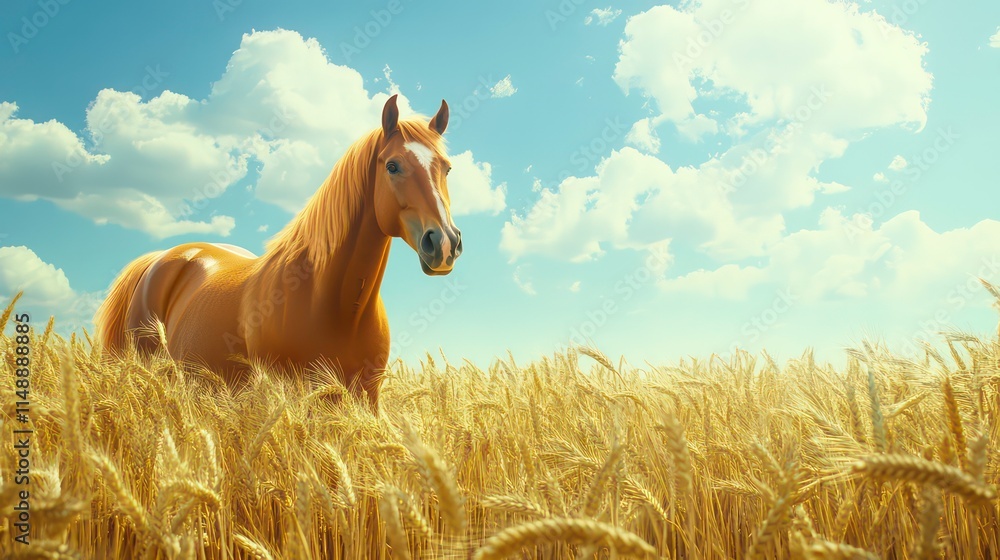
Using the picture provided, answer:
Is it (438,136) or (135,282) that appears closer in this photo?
(438,136)

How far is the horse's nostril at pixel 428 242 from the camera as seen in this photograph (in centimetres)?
294

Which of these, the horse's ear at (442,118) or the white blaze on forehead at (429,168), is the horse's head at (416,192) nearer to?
the white blaze on forehead at (429,168)

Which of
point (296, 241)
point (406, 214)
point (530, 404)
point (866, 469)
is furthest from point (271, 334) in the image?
point (866, 469)

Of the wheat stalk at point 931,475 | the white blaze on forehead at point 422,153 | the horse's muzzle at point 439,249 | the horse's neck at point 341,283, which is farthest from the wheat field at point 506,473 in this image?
the white blaze on forehead at point 422,153

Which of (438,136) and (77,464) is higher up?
(438,136)

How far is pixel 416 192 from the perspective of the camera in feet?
10.1

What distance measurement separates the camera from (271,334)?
3.31 metres

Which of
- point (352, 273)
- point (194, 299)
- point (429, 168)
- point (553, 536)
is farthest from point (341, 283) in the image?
point (553, 536)

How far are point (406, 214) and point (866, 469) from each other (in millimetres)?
2636

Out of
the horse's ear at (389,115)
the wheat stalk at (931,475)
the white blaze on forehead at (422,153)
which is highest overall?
the horse's ear at (389,115)

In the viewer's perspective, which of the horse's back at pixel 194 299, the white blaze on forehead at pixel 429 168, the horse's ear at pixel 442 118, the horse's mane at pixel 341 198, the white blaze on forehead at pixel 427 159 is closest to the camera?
the white blaze on forehead at pixel 429 168

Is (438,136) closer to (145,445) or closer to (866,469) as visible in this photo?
(145,445)

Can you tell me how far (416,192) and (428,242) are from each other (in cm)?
31

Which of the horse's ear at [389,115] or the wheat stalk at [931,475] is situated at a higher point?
the horse's ear at [389,115]
